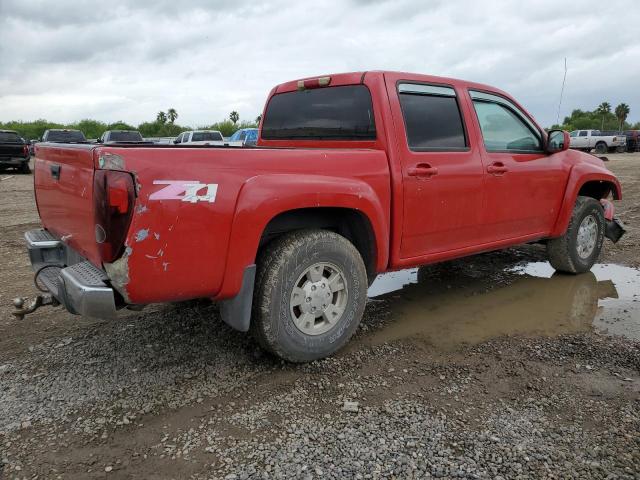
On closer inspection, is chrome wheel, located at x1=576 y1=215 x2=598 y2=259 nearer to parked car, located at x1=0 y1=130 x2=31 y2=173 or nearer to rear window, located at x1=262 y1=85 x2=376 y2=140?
rear window, located at x1=262 y1=85 x2=376 y2=140

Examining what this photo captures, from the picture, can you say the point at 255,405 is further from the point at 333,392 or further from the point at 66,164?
the point at 66,164

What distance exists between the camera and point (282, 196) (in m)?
2.91

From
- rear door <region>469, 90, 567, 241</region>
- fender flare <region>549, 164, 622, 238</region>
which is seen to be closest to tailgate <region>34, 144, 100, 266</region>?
rear door <region>469, 90, 567, 241</region>

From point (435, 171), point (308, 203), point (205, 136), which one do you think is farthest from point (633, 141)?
point (308, 203)

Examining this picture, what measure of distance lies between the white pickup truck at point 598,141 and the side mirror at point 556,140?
101 feet

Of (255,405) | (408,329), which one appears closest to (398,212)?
(408,329)

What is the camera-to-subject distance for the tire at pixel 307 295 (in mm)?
3045

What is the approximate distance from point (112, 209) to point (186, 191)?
36 centimetres

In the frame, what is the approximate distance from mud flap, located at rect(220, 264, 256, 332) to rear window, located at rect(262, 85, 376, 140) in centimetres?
140

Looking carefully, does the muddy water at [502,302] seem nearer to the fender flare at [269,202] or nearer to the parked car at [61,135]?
the fender flare at [269,202]

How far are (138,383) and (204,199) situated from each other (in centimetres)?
128

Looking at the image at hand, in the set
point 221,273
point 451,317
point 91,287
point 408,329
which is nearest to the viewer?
point 91,287

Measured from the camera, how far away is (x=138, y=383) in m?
3.14

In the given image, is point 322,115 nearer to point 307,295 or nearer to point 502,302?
point 307,295
